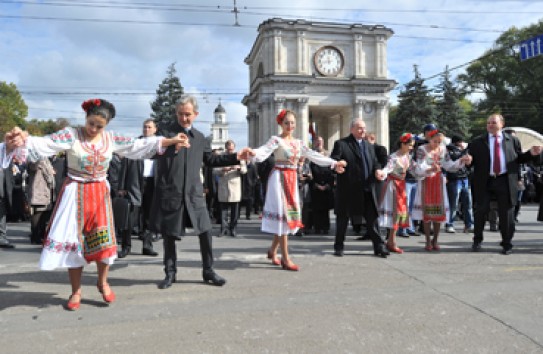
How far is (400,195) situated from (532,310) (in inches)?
141

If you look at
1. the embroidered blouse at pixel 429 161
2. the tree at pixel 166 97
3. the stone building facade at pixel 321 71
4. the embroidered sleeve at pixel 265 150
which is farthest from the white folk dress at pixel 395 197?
the tree at pixel 166 97

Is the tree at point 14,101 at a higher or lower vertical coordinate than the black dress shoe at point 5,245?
higher

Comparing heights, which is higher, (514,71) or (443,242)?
(514,71)

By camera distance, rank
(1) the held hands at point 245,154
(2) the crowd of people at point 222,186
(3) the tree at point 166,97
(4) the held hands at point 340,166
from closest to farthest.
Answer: (2) the crowd of people at point 222,186 → (1) the held hands at point 245,154 → (4) the held hands at point 340,166 → (3) the tree at point 166,97

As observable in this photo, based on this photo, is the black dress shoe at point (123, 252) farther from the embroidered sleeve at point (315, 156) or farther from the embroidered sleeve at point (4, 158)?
the embroidered sleeve at point (315, 156)

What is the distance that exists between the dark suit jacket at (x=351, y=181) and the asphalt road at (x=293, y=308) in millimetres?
825

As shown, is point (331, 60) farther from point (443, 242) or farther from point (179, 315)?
point (179, 315)

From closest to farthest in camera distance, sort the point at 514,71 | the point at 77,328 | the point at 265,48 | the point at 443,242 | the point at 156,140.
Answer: the point at 77,328 < the point at 156,140 < the point at 443,242 < the point at 265,48 < the point at 514,71

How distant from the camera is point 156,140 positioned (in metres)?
4.83

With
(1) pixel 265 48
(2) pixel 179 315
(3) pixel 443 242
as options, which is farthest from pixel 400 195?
(1) pixel 265 48

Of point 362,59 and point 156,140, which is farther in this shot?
point 362,59

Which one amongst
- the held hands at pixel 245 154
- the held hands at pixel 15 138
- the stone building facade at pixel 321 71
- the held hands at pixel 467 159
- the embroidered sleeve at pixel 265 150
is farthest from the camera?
the stone building facade at pixel 321 71

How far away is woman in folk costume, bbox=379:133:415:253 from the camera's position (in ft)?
24.6

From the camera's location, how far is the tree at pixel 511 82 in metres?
48.2
